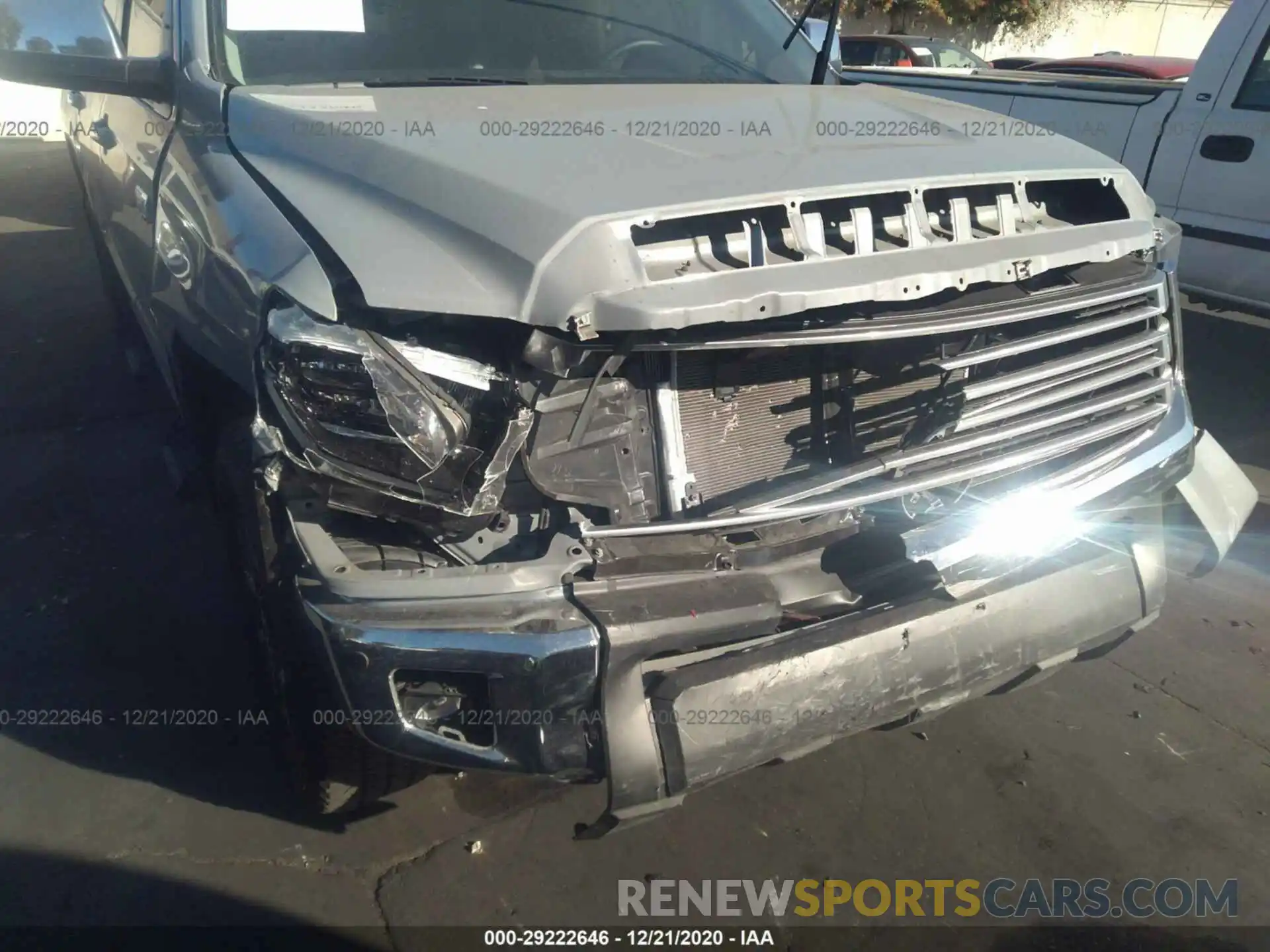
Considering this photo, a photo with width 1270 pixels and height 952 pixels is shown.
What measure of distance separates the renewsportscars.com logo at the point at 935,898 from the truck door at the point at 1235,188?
12.5 feet

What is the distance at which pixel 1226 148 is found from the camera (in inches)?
207

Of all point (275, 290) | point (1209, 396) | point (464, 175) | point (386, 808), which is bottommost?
point (1209, 396)

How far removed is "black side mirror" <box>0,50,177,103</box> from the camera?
2781 millimetres

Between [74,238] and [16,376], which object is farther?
[74,238]

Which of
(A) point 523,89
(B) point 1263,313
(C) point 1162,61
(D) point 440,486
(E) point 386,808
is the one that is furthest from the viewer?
(C) point 1162,61

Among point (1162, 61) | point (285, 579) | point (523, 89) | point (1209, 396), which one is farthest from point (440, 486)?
point (1162, 61)

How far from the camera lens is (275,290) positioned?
205 cm

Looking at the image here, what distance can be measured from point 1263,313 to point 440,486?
4.97m

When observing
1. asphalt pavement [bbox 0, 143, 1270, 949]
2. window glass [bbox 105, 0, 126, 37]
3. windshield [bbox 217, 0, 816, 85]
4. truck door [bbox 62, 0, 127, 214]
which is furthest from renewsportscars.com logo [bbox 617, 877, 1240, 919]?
window glass [bbox 105, 0, 126, 37]

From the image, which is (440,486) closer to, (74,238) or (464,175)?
(464,175)

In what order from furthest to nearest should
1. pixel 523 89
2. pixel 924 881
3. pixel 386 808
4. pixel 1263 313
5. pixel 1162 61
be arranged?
pixel 1162 61, pixel 1263 313, pixel 523 89, pixel 386 808, pixel 924 881

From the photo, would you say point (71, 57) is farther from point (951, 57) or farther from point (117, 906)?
point (951, 57)
